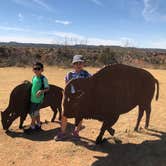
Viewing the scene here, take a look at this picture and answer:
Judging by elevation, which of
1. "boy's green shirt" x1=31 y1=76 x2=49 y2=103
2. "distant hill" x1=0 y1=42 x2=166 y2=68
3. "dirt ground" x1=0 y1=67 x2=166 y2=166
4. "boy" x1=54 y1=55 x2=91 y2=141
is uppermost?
"boy" x1=54 y1=55 x2=91 y2=141

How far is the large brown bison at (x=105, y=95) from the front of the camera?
6242mm

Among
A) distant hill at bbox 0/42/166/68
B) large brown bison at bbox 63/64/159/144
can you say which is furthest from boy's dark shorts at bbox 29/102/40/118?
distant hill at bbox 0/42/166/68

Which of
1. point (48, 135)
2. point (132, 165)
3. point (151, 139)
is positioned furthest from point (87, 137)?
point (132, 165)

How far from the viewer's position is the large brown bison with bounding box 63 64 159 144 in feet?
20.5

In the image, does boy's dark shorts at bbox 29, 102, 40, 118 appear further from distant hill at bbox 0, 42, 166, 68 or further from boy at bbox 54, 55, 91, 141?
distant hill at bbox 0, 42, 166, 68

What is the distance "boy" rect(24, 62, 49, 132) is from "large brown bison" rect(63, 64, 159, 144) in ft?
5.05

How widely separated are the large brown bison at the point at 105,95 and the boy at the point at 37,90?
1540mm

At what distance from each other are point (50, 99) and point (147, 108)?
2501 mm

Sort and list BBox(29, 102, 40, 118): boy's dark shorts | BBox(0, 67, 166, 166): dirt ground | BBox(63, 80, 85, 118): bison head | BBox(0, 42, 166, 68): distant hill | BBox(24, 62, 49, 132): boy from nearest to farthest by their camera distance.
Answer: BBox(0, 67, 166, 166): dirt ground, BBox(63, 80, 85, 118): bison head, BBox(24, 62, 49, 132): boy, BBox(29, 102, 40, 118): boy's dark shorts, BBox(0, 42, 166, 68): distant hill

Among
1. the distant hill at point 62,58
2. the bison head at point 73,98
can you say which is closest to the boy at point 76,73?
the bison head at point 73,98

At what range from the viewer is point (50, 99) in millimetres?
8570

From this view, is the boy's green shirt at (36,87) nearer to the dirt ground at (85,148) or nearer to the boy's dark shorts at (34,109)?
the boy's dark shorts at (34,109)

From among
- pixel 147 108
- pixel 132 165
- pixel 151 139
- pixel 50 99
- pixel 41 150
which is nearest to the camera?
pixel 132 165

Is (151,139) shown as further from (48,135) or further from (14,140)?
(14,140)
